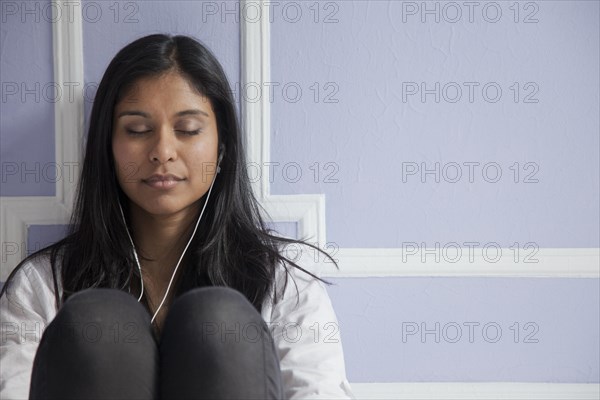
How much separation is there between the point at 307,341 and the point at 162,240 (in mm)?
381

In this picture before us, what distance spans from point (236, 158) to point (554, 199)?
75 centimetres

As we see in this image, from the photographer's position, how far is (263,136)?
1490 mm

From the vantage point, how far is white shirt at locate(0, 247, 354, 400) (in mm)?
1114

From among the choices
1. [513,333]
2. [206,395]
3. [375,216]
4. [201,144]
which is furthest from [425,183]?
[206,395]

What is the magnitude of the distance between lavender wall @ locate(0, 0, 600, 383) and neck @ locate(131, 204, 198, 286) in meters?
0.24

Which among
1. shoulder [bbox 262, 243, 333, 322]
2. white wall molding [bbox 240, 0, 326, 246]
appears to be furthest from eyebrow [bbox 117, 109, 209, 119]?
shoulder [bbox 262, 243, 333, 322]

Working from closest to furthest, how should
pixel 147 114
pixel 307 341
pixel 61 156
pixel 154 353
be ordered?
pixel 154 353 → pixel 307 341 → pixel 147 114 → pixel 61 156

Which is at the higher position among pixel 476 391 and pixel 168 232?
pixel 168 232

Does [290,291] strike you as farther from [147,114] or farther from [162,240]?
[147,114]

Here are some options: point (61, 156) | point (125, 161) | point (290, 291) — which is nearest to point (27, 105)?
point (61, 156)

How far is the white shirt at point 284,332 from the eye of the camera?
1.11 m

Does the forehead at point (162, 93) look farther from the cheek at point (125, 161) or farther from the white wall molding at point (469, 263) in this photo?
the white wall molding at point (469, 263)

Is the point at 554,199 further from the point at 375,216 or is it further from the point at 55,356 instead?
the point at 55,356

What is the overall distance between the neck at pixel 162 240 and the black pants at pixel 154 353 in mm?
361
